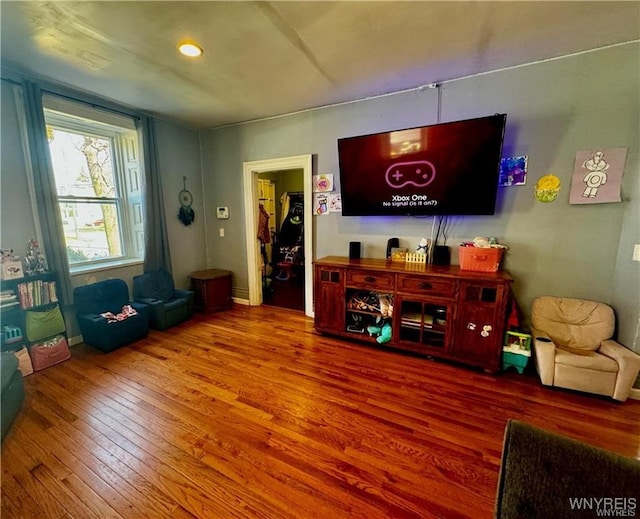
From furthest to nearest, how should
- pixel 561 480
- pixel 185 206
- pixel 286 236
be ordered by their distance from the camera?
pixel 286 236 < pixel 185 206 < pixel 561 480

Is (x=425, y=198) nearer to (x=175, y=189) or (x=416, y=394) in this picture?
(x=416, y=394)

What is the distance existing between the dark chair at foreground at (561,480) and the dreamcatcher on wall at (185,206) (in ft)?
14.1

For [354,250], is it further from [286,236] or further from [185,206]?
[286,236]

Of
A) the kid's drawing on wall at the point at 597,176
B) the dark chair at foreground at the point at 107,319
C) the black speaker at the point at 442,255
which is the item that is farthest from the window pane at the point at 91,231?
the kid's drawing on wall at the point at 597,176

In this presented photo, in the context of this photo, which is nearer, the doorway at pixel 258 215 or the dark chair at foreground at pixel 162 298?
the dark chair at foreground at pixel 162 298

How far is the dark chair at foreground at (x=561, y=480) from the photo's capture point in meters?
0.68

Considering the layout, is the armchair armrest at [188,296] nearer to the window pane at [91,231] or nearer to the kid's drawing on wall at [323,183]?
the window pane at [91,231]

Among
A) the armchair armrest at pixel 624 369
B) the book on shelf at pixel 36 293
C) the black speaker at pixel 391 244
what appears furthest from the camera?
the black speaker at pixel 391 244

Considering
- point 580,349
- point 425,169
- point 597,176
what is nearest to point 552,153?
point 597,176

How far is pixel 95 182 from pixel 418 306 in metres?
4.05

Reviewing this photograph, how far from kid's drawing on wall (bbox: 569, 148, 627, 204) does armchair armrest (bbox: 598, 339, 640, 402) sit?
1.20 metres

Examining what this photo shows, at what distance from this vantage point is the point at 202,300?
12.9 feet

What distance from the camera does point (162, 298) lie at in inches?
138

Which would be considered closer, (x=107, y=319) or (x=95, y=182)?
(x=107, y=319)
